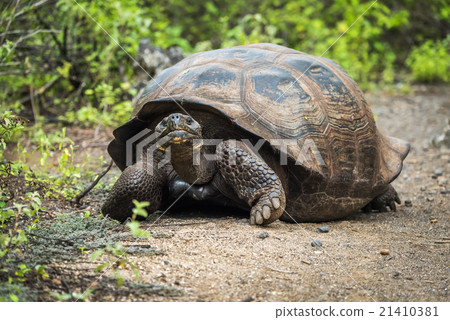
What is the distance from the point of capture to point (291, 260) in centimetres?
295

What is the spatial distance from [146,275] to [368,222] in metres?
2.36

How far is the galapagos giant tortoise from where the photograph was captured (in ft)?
11.6

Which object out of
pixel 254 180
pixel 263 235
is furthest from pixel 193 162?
pixel 263 235

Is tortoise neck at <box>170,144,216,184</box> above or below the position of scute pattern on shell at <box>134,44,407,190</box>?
below

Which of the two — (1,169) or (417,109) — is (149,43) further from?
(417,109)

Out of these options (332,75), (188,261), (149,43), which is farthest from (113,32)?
(188,261)

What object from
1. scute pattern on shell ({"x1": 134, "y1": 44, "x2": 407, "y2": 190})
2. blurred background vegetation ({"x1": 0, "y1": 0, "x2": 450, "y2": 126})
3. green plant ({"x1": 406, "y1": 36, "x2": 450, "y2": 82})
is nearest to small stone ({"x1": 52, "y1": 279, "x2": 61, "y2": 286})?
scute pattern on shell ({"x1": 134, "y1": 44, "x2": 407, "y2": 190})

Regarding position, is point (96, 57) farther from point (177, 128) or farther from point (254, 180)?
point (254, 180)

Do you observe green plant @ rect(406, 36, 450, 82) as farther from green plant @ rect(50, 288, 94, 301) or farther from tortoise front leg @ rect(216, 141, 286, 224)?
Result: green plant @ rect(50, 288, 94, 301)

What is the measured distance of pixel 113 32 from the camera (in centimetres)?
721

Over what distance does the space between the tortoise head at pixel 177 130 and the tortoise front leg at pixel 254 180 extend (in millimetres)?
292

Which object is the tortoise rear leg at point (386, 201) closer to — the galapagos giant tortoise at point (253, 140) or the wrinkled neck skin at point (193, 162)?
the galapagos giant tortoise at point (253, 140)

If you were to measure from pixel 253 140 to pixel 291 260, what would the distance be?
102 cm

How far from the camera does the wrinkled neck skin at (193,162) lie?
347 centimetres
